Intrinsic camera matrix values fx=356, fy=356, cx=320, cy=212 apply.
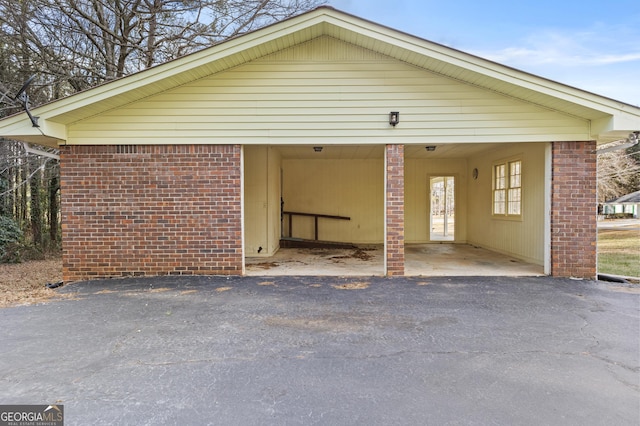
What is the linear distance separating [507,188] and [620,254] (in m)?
4.15

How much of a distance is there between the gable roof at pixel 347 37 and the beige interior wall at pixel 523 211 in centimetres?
147

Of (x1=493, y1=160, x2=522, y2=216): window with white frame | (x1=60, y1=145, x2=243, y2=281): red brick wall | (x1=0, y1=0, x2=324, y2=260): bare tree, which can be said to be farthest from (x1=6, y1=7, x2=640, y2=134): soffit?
(x1=0, y1=0, x2=324, y2=260): bare tree

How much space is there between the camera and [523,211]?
788 cm

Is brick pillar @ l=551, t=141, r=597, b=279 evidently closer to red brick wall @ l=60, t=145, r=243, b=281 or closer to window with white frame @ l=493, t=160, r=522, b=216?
window with white frame @ l=493, t=160, r=522, b=216

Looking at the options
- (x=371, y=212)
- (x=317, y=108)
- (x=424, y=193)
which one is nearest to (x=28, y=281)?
(x=317, y=108)

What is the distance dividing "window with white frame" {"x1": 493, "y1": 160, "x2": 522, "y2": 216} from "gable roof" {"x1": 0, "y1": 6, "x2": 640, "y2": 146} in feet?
7.77

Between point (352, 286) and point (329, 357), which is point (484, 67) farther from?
point (329, 357)

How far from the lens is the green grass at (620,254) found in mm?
7180

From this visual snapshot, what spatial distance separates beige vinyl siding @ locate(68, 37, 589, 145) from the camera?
6.03 meters

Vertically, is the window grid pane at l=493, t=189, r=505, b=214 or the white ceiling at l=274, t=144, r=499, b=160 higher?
the white ceiling at l=274, t=144, r=499, b=160

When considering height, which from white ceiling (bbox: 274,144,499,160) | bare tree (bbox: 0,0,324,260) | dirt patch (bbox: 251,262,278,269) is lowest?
dirt patch (bbox: 251,262,278,269)

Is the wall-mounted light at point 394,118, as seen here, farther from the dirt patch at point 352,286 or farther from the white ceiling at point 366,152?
the dirt patch at point 352,286

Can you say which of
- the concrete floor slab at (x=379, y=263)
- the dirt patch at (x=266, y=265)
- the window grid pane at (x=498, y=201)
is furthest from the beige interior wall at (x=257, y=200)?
the window grid pane at (x=498, y=201)

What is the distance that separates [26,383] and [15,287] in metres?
5.45
